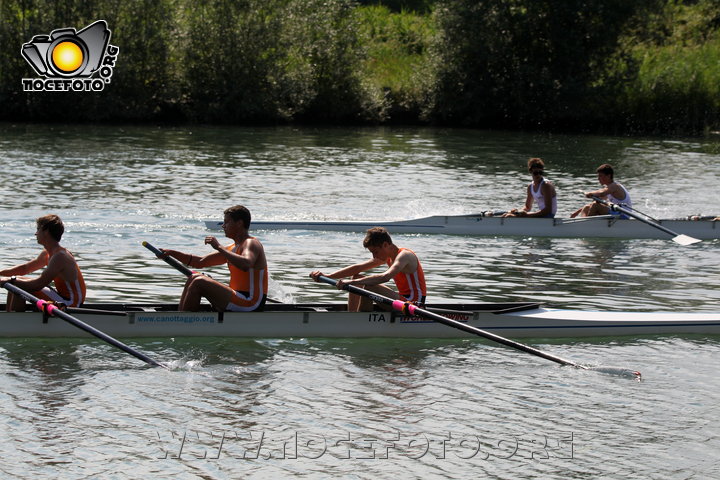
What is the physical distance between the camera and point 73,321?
10891 mm

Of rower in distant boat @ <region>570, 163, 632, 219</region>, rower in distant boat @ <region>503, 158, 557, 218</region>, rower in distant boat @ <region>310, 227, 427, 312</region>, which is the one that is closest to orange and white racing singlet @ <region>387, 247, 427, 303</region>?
rower in distant boat @ <region>310, 227, 427, 312</region>

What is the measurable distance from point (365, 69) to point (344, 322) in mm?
36909

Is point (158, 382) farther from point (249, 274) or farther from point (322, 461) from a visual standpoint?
point (322, 461)

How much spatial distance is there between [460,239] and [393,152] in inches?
659

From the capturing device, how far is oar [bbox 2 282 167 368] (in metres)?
10.8

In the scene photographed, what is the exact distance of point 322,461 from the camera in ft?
29.0

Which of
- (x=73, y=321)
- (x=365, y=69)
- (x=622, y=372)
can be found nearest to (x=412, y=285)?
(x=622, y=372)

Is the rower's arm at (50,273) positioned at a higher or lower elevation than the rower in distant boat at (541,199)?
lower

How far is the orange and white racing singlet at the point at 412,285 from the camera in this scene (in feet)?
39.4

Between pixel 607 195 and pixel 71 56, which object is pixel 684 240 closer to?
pixel 607 195

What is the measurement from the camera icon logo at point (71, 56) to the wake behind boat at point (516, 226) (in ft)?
83.1

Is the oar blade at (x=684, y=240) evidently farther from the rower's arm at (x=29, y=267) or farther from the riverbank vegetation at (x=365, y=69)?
the riverbank vegetation at (x=365, y=69)

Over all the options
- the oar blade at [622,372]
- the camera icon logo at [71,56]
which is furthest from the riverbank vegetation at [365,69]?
the oar blade at [622,372]

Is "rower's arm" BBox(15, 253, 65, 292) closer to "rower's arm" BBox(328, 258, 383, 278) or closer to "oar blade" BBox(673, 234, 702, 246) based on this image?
"rower's arm" BBox(328, 258, 383, 278)
